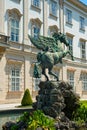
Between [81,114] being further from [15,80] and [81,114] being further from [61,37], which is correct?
[15,80]

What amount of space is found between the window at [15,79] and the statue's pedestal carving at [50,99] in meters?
12.7

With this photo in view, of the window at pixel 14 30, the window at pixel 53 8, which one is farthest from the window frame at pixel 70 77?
the window at pixel 14 30

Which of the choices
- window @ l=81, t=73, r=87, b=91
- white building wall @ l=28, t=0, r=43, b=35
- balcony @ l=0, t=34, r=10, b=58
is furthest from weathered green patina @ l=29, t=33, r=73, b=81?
window @ l=81, t=73, r=87, b=91

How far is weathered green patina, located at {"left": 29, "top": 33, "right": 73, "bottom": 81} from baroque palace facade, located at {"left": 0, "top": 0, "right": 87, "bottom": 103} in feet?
33.0

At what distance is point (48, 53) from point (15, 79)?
13.0 meters

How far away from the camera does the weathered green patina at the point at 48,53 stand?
39.4ft

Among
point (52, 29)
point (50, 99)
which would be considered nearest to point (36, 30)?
point (52, 29)

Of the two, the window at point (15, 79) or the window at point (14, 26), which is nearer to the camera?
the window at point (15, 79)

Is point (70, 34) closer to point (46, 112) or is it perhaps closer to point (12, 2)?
point (12, 2)

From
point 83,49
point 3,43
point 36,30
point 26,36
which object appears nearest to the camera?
point 3,43

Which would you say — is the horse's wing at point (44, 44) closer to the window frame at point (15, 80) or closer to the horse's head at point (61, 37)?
the horse's head at point (61, 37)

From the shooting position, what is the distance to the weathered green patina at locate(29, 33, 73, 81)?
12.0m

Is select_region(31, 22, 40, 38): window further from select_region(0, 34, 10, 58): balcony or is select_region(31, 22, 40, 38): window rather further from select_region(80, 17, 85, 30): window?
select_region(80, 17, 85, 30): window

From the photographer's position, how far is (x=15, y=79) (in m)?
24.7
